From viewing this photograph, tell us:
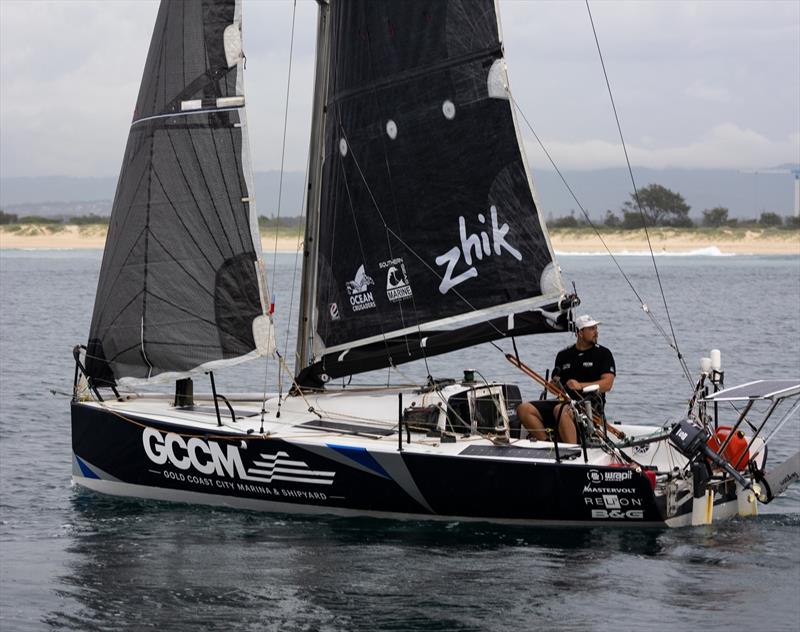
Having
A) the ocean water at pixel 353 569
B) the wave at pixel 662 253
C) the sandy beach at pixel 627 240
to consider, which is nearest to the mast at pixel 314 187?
the ocean water at pixel 353 569

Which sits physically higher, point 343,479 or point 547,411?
point 547,411

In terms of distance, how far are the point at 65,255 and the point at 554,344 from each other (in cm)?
6413

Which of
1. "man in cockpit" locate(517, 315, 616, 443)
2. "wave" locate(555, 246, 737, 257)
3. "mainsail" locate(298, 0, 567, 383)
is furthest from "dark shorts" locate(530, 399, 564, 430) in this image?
"wave" locate(555, 246, 737, 257)

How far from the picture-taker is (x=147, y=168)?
1529 centimetres

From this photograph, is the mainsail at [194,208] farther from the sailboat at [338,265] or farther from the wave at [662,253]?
the wave at [662,253]

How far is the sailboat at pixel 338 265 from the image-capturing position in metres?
14.6

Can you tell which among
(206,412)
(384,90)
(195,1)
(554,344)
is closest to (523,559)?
(206,412)

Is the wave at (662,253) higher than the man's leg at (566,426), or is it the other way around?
the wave at (662,253)

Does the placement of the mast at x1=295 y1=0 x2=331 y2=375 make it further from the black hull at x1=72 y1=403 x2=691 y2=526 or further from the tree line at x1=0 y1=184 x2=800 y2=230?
the tree line at x1=0 y1=184 x2=800 y2=230

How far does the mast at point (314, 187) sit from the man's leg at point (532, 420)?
2578 mm

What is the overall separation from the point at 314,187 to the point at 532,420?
3.60 metres

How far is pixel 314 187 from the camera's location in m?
15.4

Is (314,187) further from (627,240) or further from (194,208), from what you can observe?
(627,240)

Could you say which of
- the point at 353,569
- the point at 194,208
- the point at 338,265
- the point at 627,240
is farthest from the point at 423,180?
the point at 627,240
